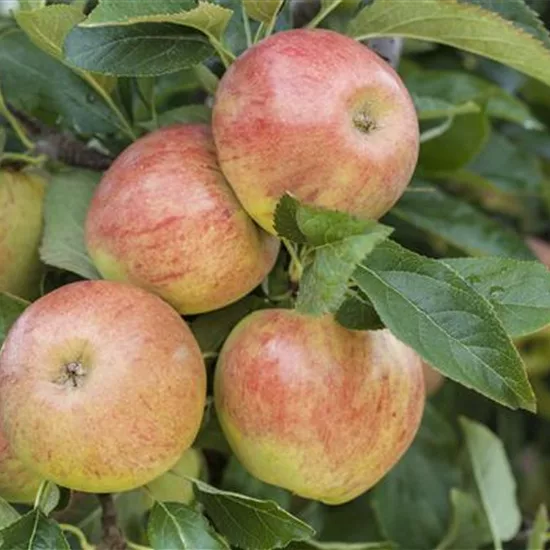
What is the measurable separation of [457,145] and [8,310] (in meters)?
0.62

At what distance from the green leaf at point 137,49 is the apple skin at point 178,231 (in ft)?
0.19

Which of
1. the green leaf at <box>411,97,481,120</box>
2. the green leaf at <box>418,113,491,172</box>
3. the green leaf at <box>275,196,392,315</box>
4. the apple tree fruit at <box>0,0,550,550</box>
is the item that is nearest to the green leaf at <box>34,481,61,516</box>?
the apple tree fruit at <box>0,0,550,550</box>

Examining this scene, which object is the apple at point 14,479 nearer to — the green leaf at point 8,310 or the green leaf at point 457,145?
the green leaf at point 8,310

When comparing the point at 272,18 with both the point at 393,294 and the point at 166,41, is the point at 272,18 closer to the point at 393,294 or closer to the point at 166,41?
the point at 166,41

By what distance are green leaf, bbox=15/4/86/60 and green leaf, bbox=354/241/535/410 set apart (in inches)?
11.4

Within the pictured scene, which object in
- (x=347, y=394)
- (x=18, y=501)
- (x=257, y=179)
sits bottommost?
(x=18, y=501)

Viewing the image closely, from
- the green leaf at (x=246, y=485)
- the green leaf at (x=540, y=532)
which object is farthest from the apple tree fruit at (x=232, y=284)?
the green leaf at (x=540, y=532)

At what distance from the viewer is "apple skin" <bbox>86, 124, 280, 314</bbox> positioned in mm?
807

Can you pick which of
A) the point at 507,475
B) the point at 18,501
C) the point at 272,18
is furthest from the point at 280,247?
the point at 507,475

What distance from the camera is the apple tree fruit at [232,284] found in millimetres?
750

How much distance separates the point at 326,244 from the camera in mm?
733

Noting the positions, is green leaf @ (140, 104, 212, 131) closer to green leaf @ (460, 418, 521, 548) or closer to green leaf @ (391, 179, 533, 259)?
green leaf @ (391, 179, 533, 259)

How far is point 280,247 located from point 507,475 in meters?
0.52

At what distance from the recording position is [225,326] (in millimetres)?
896
